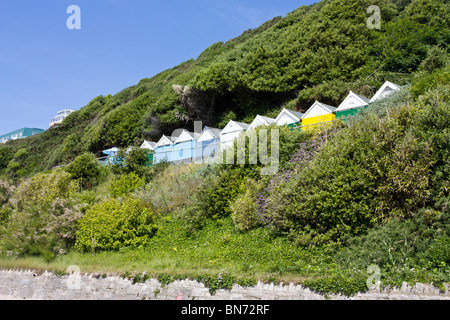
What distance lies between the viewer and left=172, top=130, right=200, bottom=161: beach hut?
72.1ft

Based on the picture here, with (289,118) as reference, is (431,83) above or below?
below

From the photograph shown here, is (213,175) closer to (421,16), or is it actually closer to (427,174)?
(427,174)

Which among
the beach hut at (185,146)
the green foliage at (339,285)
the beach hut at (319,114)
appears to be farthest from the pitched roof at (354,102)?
the green foliage at (339,285)

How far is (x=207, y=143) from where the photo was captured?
22297mm

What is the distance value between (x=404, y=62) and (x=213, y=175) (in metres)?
17.7

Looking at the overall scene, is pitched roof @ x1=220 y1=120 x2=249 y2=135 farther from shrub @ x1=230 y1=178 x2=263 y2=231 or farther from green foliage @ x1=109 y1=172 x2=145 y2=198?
shrub @ x1=230 y1=178 x2=263 y2=231

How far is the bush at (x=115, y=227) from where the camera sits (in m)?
11.7

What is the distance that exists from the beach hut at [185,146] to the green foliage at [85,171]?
16.7 feet

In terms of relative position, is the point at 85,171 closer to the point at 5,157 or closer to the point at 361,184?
the point at 361,184

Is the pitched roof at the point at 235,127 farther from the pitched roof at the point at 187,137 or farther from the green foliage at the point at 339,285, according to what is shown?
the green foliage at the point at 339,285

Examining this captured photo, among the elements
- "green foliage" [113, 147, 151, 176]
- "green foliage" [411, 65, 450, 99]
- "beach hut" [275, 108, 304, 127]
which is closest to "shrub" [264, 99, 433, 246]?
"green foliage" [411, 65, 450, 99]

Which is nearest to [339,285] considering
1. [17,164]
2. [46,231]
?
[46,231]

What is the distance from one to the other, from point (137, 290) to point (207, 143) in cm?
1436
